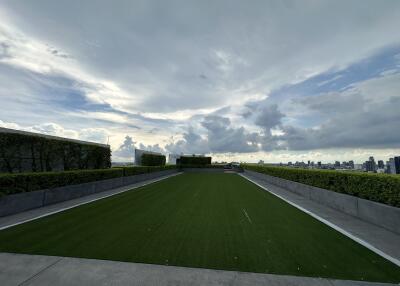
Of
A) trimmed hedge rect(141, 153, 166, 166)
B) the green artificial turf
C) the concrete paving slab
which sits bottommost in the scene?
the green artificial turf

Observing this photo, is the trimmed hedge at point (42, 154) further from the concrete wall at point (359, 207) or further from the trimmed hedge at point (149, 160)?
the concrete wall at point (359, 207)

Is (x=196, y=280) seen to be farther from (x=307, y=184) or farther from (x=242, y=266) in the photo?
(x=307, y=184)

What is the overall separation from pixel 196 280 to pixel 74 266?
2.17 m

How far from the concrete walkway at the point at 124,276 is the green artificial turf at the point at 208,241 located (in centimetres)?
20

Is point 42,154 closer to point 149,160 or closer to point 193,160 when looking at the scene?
point 149,160

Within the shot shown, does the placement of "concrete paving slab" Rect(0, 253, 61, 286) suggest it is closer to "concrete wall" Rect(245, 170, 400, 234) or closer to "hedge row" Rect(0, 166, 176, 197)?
"hedge row" Rect(0, 166, 176, 197)

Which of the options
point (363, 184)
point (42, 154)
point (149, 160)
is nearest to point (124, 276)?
point (363, 184)

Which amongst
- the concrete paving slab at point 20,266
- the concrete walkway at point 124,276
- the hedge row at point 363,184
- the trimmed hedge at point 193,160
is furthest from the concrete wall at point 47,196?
the trimmed hedge at point 193,160

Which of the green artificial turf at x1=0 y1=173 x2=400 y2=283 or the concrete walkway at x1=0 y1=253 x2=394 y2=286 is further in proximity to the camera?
the green artificial turf at x1=0 y1=173 x2=400 y2=283

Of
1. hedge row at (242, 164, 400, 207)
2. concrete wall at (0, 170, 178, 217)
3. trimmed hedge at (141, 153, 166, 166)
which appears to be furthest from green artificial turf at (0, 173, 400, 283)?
trimmed hedge at (141, 153, 166, 166)

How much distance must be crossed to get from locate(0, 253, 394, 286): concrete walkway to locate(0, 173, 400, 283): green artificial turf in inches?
8.0

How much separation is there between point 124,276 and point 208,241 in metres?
2.03

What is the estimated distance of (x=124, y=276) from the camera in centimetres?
341

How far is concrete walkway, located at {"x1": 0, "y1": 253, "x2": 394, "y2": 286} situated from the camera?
326cm
